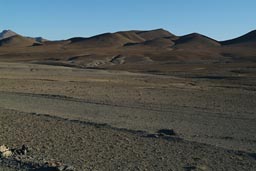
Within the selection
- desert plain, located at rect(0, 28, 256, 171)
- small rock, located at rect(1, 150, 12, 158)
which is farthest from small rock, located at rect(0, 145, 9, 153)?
desert plain, located at rect(0, 28, 256, 171)

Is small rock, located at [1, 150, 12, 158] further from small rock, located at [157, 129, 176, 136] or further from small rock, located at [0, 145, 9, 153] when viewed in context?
small rock, located at [157, 129, 176, 136]

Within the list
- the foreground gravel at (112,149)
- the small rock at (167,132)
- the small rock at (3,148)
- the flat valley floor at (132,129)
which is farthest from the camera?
the small rock at (167,132)

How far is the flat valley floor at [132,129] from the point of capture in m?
11.2

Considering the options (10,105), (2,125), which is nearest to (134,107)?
(10,105)

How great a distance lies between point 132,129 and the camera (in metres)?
15.9

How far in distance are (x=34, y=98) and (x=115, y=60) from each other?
230ft

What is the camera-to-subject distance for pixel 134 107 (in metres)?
22.1

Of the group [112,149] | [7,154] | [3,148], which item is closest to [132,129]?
[112,149]

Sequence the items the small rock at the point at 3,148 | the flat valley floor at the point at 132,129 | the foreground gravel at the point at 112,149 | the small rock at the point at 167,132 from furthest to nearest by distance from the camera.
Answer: the small rock at the point at 167,132, the small rock at the point at 3,148, the flat valley floor at the point at 132,129, the foreground gravel at the point at 112,149

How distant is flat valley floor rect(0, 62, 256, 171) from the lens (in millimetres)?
11203

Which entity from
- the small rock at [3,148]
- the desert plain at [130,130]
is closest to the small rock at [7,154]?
the small rock at [3,148]

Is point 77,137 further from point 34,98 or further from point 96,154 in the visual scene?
point 34,98

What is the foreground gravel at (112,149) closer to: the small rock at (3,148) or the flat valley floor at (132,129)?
the flat valley floor at (132,129)

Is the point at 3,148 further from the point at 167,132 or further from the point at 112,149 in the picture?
the point at 167,132
